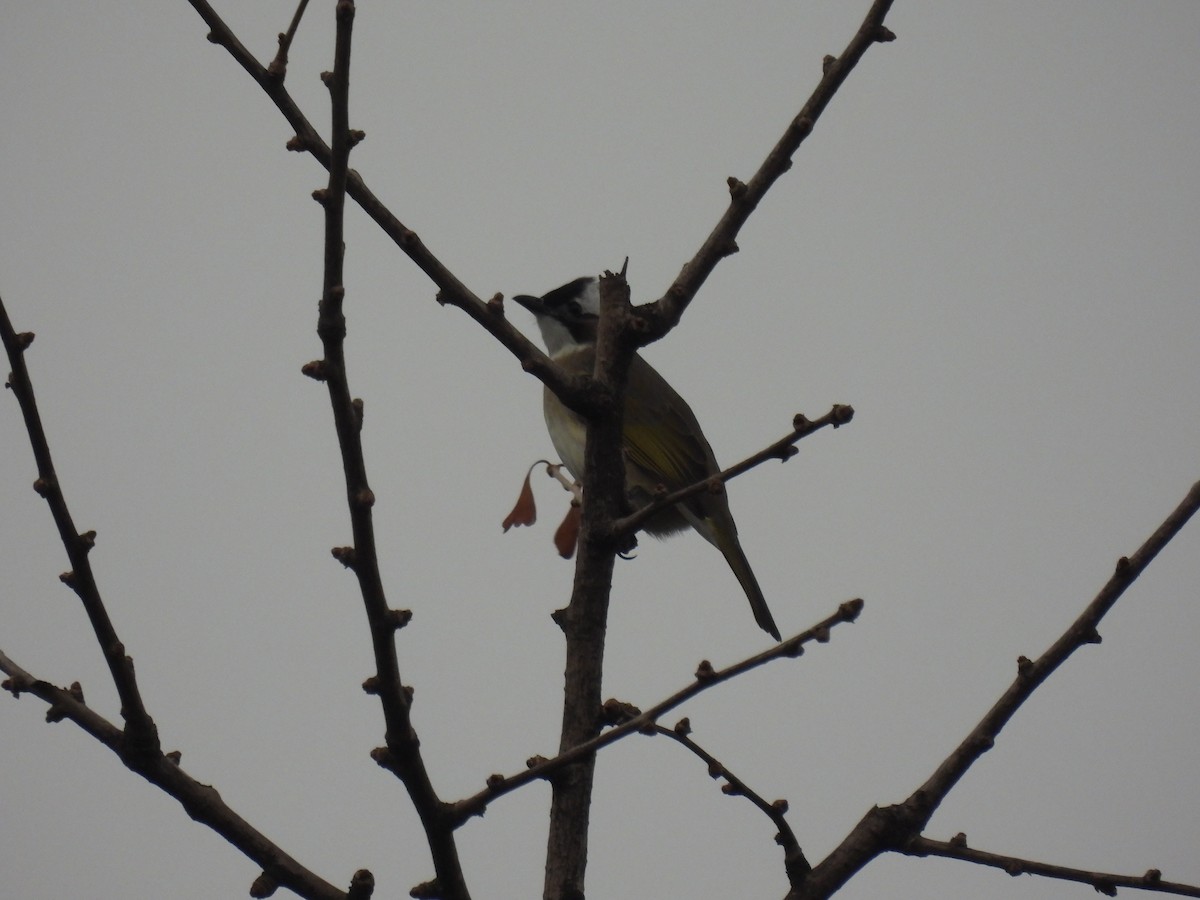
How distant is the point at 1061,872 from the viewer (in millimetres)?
2299

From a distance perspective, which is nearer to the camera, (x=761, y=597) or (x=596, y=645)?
(x=596, y=645)

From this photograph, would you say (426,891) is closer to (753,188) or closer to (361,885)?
(361,885)

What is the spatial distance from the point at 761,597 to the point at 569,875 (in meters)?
3.07

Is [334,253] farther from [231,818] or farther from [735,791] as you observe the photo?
[735,791]

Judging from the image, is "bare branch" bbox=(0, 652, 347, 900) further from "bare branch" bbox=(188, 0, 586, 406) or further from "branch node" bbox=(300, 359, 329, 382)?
"bare branch" bbox=(188, 0, 586, 406)

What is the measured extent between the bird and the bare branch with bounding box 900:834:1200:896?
270 centimetres

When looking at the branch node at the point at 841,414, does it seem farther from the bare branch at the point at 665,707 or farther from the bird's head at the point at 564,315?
the bird's head at the point at 564,315

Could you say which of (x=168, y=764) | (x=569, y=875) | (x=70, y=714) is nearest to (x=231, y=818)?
(x=168, y=764)

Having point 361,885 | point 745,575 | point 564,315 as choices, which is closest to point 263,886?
point 361,885

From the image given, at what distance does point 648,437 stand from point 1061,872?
4.05 meters

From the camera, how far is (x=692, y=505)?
5.49 m

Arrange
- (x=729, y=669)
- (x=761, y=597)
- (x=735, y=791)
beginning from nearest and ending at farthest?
1. (x=729, y=669)
2. (x=735, y=791)
3. (x=761, y=597)

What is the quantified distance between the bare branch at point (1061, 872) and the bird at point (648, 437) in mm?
2704

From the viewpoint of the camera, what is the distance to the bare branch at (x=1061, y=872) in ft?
7.44
